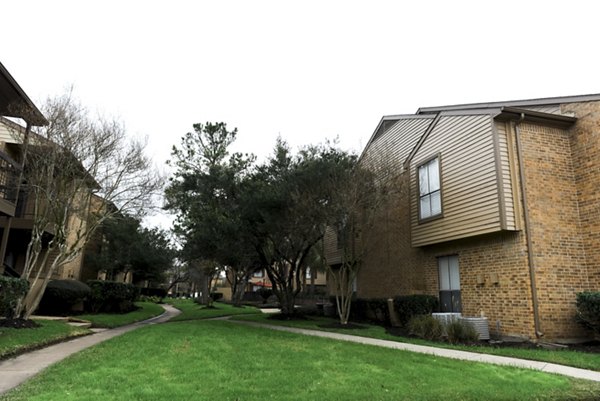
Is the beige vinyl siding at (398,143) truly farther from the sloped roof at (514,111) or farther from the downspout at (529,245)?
the downspout at (529,245)

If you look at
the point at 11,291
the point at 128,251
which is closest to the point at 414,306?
the point at 11,291

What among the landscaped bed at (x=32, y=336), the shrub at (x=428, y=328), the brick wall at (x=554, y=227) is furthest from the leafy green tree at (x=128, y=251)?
the brick wall at (x=554, y=227)

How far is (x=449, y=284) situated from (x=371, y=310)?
11.5 ft

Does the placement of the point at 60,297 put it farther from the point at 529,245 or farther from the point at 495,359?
the point at 529,245

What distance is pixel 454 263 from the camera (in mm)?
13438

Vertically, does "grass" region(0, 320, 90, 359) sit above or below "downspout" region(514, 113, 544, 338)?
below

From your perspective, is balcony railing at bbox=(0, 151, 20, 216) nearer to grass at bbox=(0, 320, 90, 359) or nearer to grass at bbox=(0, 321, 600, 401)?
grass at bbox=(0, 320, 90, 359)

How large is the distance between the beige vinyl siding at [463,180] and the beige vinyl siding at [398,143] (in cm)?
120

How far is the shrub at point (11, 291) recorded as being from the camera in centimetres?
1018

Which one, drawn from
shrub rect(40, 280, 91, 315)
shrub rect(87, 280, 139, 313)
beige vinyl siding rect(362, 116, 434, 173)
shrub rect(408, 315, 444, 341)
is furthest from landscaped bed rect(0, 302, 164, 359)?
beige vinyl siding rect(362, 116, 434, 173)

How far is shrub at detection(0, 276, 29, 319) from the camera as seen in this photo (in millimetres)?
10181

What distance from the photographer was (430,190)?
47.1ft

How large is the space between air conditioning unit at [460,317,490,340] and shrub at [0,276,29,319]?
1121cm

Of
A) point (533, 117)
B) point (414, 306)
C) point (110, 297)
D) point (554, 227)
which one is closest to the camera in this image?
point (554, 227)
